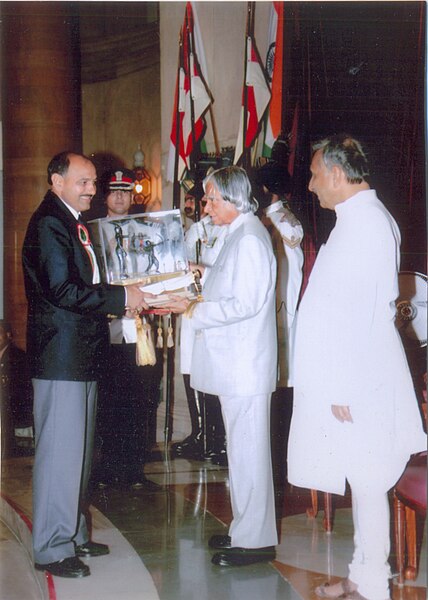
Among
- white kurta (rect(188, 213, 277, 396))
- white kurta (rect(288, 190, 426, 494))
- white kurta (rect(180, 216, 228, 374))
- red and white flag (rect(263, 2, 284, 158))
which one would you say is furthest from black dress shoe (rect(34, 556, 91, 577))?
red and white flag (rect(263, 2, 284, 158))

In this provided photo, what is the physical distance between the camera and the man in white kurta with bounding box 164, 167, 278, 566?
280 centimetres

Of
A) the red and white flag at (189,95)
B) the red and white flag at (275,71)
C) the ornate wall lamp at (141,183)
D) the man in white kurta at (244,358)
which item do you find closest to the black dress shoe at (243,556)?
the man in white kurta at (244,358)

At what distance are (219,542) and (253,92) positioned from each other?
2681 mm

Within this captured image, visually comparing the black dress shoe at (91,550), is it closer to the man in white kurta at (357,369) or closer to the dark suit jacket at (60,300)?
the dark suit jacket at (60,300)

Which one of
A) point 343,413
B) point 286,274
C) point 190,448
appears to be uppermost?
point 286,274

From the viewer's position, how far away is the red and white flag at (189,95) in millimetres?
4953

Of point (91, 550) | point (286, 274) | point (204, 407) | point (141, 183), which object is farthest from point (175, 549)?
point (141, 183)

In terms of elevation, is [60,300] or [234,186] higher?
[234,186]

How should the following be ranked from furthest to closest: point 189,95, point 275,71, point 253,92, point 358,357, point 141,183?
1. point 141,183
2. point 189,95
3. point 253,92
4. point 275,71
5. point 358,357

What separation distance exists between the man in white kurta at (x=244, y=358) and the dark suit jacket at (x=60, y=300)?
1.35 feet

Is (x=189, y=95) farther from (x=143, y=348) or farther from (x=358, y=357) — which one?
(x=358, y=357)

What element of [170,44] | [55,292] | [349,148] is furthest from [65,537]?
[170,44]

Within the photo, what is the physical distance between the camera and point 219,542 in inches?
119

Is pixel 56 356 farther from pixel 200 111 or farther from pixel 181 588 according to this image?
pixel 200 111
